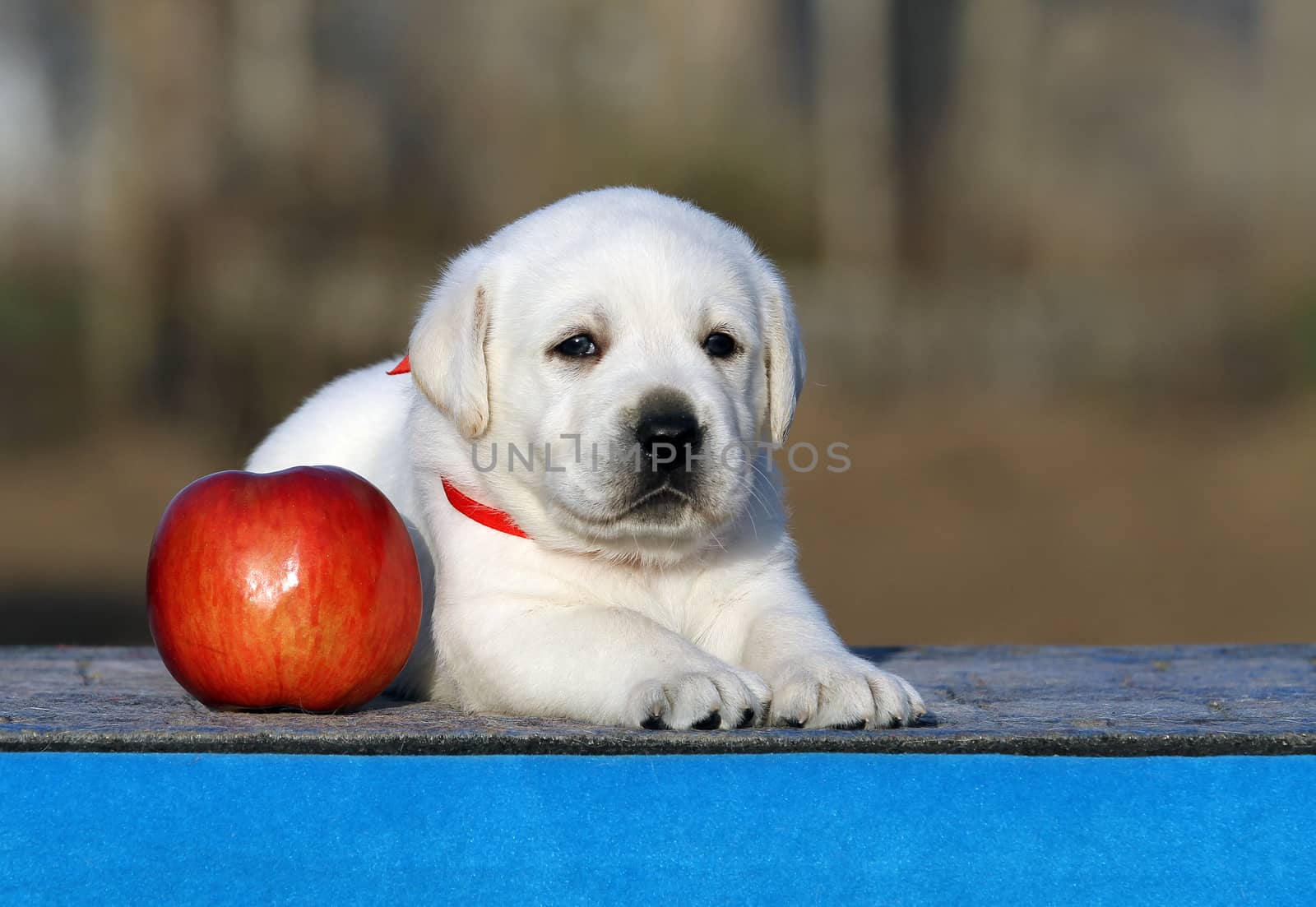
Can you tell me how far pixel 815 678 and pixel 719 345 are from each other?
0.95m

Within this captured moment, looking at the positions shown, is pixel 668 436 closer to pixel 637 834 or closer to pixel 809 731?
pixel 809 731

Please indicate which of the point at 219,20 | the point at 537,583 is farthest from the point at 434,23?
the point at 537,583

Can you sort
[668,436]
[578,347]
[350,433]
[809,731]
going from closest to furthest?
[809,731], [668,436], [578,347], [350,433]

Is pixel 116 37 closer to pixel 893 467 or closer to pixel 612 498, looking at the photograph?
pixel 893 467

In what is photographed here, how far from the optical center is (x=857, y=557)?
500 inches

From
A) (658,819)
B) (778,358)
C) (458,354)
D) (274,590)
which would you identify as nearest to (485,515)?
(458,354)

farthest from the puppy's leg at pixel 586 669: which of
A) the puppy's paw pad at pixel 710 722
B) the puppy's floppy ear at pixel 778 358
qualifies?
the puppy's floppy ear at pixel 778 358

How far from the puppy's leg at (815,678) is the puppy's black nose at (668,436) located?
443 millimetres

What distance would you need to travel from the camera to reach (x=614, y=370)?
348 cm

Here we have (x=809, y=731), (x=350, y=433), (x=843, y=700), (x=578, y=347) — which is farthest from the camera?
(x=350, y=433)

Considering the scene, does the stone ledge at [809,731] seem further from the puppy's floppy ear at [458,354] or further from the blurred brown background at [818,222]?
the blurred brown background at [818,222]

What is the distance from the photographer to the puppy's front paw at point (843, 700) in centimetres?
297

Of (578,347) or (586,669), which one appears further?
(578,347)

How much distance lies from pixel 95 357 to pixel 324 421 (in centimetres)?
1155
